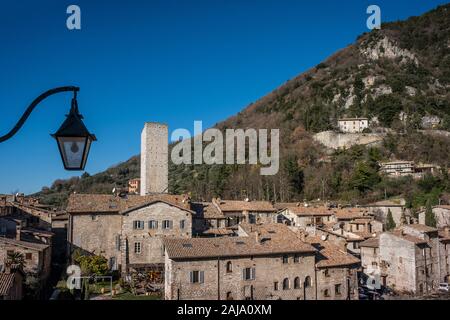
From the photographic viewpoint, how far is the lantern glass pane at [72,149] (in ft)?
15.9

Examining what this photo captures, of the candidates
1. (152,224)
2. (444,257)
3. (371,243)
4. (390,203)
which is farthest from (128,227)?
(390,203)

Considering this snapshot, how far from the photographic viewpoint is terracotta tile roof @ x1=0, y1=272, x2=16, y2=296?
20.8m

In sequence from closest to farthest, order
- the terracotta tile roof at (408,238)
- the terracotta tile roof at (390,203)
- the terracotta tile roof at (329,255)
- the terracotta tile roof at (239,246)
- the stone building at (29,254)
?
the terracotta tile roof at (239,246) < the stone building at (29,254) < the terracotta tile roof at (329,255) < the terracotta tile roof at (408,238) < the terracotta tile roof at (390,203)

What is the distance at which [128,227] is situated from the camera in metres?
36.8

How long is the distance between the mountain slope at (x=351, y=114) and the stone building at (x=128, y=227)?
110ft

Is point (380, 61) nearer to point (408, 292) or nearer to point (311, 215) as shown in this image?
point (311, 215)

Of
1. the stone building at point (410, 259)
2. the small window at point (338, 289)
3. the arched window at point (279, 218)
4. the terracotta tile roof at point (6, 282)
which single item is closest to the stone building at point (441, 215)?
the stone building at point (410, 259)

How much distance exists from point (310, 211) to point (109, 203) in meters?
24.0

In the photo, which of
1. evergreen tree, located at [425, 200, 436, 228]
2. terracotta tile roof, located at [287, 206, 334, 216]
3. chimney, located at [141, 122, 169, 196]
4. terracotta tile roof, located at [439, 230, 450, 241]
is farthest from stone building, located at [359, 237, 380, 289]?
chimney, located at [141, 122, 169, 196]

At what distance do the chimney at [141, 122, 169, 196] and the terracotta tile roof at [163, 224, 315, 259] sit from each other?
70.6 feet

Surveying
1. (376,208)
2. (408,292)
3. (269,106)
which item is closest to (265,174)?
(376,208)

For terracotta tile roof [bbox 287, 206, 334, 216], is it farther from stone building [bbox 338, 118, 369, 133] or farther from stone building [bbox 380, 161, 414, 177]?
stone building [bbox 338, 118, 369, 133]

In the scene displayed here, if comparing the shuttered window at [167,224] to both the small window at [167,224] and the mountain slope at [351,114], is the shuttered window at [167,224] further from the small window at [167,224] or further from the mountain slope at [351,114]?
the mountain slope at [351,114]

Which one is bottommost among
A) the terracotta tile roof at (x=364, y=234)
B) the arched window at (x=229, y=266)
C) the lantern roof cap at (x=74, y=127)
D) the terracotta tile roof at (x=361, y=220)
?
the arched window at (x=229, y=266)
